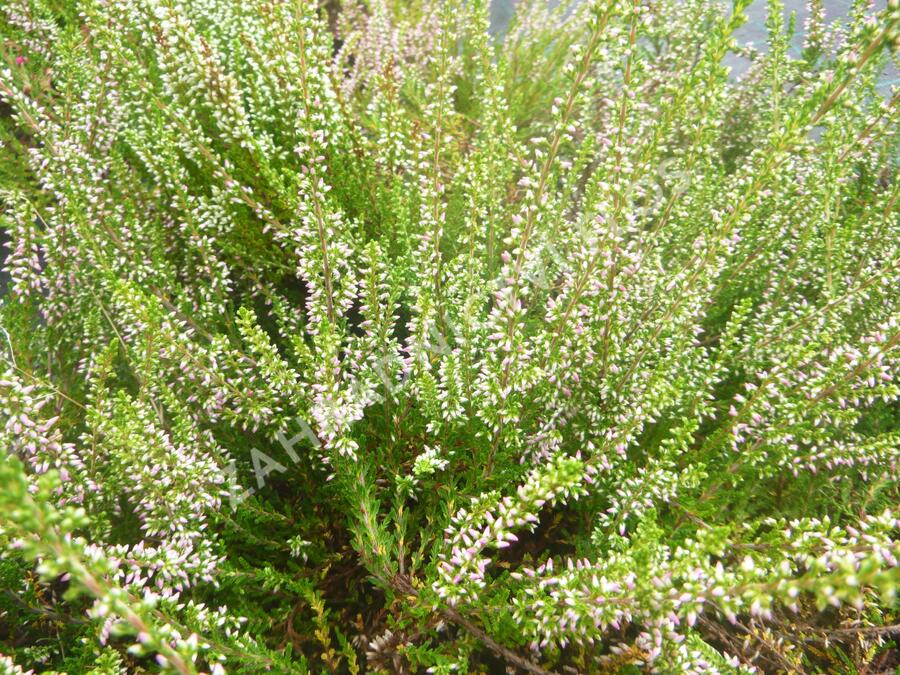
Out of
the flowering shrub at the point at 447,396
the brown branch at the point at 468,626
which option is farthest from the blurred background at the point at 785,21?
the brown branch at the point at 468,626

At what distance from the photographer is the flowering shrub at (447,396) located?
156 centimetres

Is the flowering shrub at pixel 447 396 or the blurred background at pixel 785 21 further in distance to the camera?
the blurred background at pixel 785 21

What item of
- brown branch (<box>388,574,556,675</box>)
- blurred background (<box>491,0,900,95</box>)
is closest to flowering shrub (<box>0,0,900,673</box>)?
brown branch (<box>388,574,556,675</box>)

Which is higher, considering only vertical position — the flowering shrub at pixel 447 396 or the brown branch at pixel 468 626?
the flowering shrub at pixel 447 396

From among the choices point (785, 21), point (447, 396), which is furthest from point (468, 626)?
point (785, 21)

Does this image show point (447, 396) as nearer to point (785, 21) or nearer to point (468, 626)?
point (468, 626)

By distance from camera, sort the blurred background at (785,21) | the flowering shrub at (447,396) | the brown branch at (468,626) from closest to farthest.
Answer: the flowering shrub at (447,396), the brown branch at (468,626), the blurred background at (785,21)

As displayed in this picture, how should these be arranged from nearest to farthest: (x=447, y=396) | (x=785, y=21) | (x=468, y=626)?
(x=468, y=626)
(x=447, y=396)
(x=785, y=21)

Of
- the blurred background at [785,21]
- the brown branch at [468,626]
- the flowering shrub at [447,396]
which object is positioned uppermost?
the blurred background at [785,21]

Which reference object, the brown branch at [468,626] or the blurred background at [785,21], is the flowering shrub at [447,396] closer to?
the brown branch at [468,626]

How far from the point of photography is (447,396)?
201 cm

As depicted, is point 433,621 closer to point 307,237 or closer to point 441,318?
point 441,318

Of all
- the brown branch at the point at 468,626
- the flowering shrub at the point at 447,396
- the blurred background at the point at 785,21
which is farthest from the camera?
the blurred background at the point at 785,21

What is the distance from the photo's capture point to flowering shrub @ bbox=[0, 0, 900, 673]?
1558 mm
